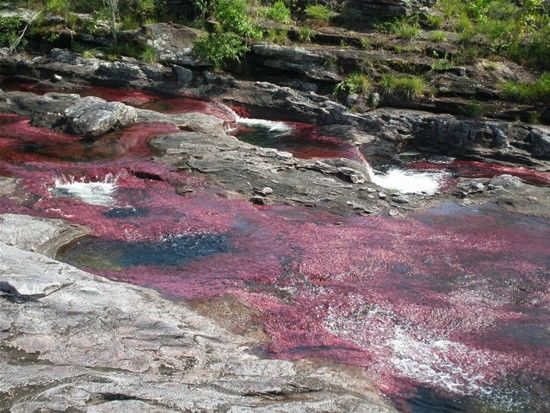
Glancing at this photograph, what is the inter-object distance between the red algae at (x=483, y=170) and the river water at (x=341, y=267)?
3992 mm

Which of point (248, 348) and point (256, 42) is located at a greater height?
point (256, 42)

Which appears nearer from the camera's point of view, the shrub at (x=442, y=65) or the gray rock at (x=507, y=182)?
the gray rock at (x=507, y=182)

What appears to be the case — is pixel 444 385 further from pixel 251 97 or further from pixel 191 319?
pixel 251 97

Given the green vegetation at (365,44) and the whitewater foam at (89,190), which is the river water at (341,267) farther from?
the green vegetation at (365,44)

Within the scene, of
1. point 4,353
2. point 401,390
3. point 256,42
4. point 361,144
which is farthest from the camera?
point 256,42

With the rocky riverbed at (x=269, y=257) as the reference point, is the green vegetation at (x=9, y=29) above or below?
above

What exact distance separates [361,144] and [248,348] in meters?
15.3

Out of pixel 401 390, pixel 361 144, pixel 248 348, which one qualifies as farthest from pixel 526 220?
pixel 248 348

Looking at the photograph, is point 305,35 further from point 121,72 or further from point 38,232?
point 38,232

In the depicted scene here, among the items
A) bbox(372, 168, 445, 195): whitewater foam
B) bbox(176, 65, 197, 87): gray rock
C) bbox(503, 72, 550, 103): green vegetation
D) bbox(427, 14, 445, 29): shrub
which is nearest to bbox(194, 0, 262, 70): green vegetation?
bbox(176, 65, 197, 87): gray rock

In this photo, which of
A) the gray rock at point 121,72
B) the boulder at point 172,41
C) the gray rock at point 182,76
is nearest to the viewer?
the gray rock at point 182,76

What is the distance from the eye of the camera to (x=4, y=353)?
853cm

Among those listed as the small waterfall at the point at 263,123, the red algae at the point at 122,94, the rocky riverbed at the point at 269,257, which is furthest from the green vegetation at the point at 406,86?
the red algae at the point at 122,94

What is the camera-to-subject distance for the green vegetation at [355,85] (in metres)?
27.5
